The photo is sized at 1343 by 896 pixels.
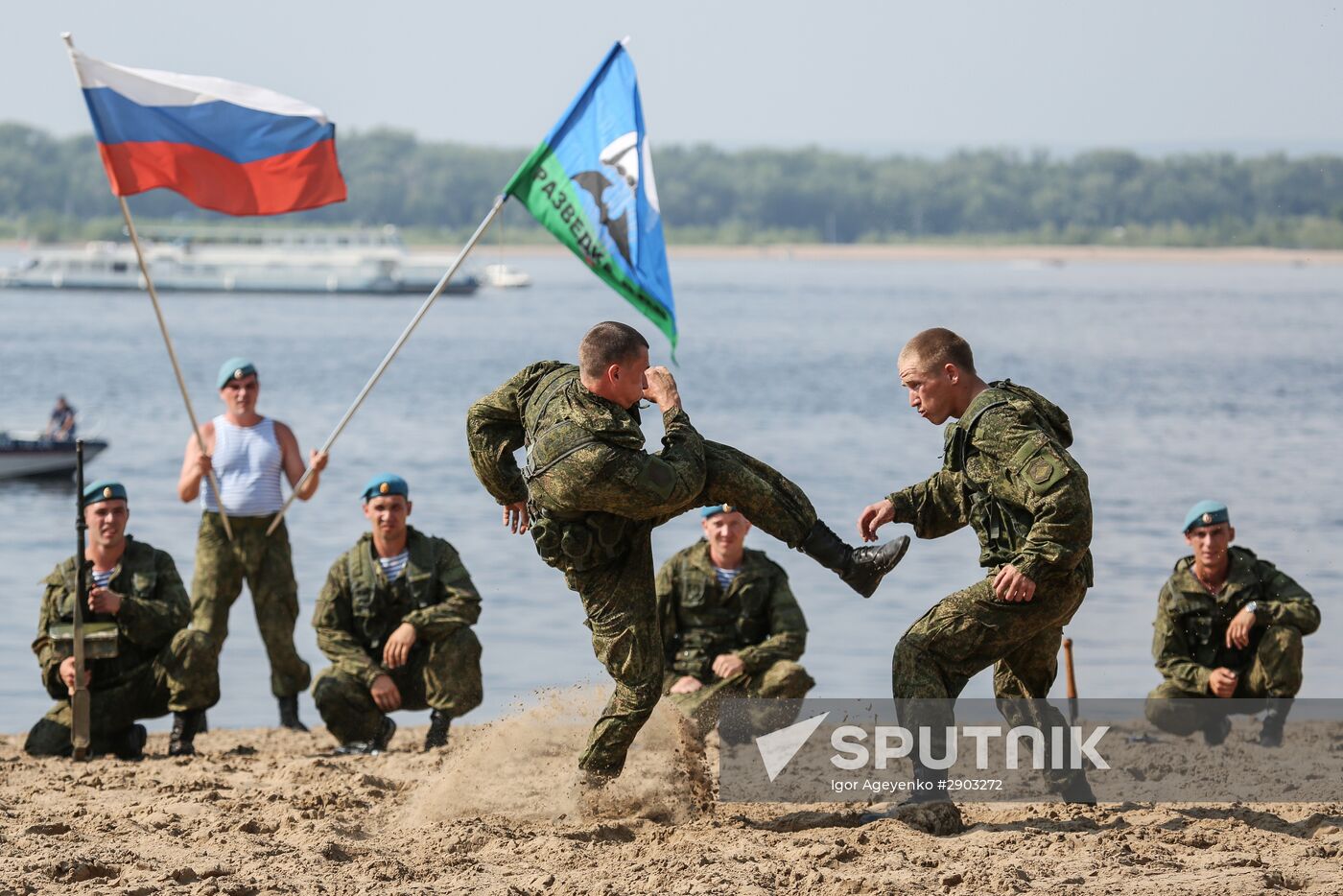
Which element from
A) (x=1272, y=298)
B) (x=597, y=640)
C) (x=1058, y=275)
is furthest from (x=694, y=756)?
(x=1058, y=275)

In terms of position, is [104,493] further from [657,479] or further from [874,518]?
[874,518]

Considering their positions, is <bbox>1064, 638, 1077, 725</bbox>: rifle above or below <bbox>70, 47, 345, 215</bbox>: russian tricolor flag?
below

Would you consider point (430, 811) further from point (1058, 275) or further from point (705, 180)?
point (705, 180)

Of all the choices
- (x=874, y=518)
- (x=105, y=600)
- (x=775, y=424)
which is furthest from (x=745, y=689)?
(x=775, y=424)

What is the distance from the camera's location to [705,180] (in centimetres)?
15275

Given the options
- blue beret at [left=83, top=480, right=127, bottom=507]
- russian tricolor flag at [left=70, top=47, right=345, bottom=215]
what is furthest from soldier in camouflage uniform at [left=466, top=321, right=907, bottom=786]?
russian tricolor flag at [left=70, top=47, right=345, bottom=215]

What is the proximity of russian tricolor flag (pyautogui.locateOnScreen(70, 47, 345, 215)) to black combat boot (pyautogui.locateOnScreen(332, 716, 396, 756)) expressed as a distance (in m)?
2.99

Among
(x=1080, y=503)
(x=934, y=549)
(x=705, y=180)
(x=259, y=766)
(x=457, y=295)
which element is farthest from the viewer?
(x=705, y=180)

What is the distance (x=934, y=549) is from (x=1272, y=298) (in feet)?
256

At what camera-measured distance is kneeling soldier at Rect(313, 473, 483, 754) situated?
31.3ft

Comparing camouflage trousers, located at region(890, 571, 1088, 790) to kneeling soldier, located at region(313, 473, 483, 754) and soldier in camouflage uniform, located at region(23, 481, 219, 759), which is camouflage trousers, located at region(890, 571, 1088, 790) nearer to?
kneeling soldier, located at region(313, 473, 483, 754)

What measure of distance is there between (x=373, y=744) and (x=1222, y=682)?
14.1 ft

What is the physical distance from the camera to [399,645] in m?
9.47

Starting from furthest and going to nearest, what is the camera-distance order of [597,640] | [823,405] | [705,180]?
[705,180] < [823,405] < [597,640]
